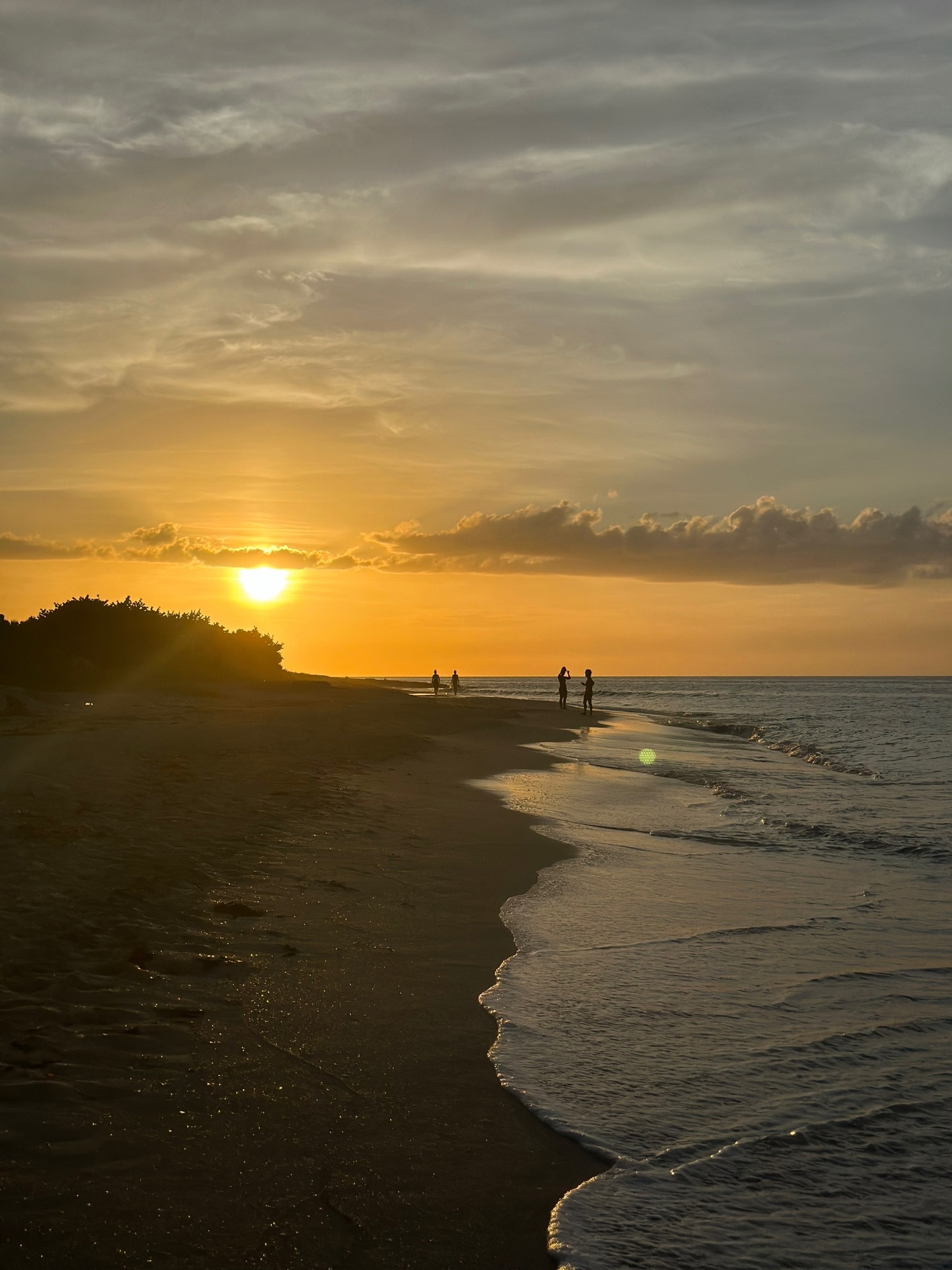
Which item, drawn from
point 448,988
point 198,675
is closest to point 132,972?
point 448,988

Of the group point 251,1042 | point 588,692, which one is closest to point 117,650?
point 588,692

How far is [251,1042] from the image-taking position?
5.64 metres

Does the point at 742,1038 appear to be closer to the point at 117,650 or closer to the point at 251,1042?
the point at 251,1042

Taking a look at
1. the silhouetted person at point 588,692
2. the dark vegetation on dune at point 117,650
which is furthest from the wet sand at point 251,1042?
the silhouetted person at point 588,692

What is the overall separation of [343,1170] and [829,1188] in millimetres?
2357

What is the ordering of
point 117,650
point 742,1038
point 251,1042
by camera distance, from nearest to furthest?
point 251,1042 < point 742,1038 < point 117,650

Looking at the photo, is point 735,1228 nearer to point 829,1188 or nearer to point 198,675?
point 829,1188

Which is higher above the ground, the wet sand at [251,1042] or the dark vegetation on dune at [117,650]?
the dark vegetation on dune at [117,650]

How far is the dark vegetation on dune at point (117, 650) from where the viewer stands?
43469mm

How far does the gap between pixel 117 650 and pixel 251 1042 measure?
4936cm

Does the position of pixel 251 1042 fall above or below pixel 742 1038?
above

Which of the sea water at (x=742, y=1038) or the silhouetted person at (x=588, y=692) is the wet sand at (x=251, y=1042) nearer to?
Result: the sea water at (x=742, y=1038)

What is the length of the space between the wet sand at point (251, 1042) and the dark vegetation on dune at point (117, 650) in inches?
1274

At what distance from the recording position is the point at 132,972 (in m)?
6.55
